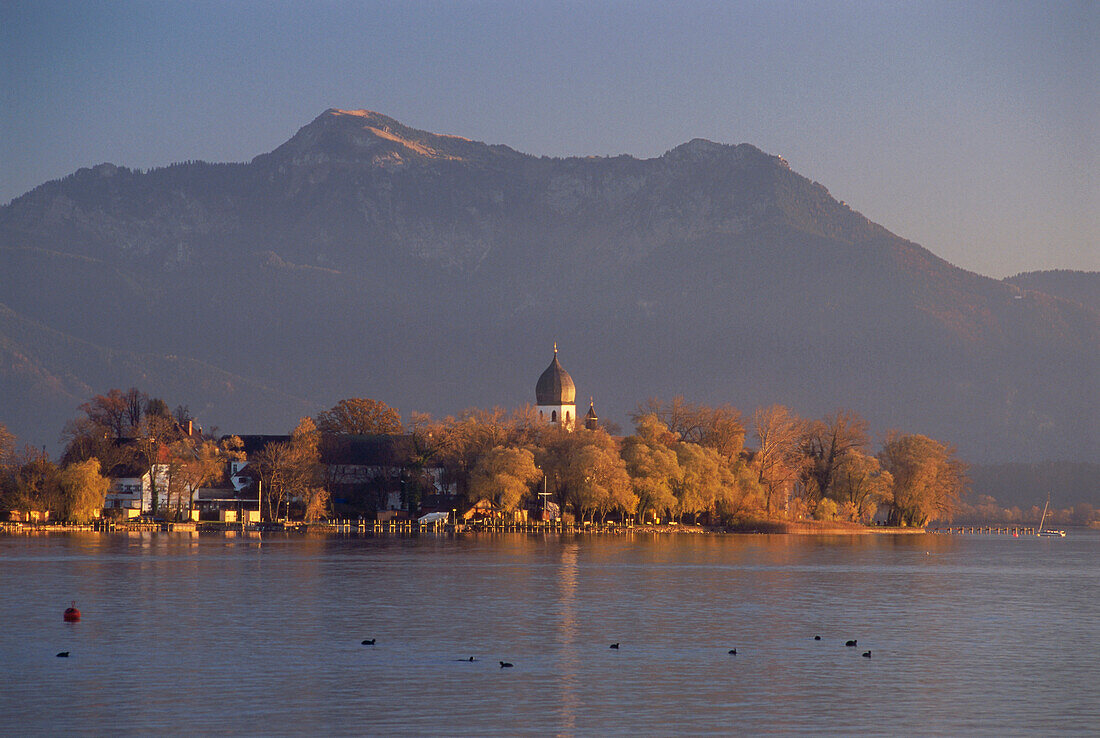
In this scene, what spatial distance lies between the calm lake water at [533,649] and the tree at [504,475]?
35.6 m

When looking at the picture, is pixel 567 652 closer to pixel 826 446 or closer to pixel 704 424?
pixel 704 424

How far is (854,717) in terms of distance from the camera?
3188 centimetres

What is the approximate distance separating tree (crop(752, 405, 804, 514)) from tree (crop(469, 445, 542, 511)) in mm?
28543

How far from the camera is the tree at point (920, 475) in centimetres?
14188

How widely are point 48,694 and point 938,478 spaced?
123474mm

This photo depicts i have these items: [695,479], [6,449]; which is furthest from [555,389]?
[6,449]

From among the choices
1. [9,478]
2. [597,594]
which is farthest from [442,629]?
[9,478]

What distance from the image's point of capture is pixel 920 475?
141 meters

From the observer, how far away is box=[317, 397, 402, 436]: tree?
160 m

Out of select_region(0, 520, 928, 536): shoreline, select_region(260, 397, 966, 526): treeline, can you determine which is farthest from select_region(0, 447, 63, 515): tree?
select_region(260, 397, 966, 526): treeline

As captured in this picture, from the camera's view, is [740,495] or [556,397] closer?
[740,495]

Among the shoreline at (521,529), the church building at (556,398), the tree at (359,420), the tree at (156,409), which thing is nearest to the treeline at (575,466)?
the tree at (156,409)

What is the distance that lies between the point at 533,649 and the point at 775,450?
98.3 meters

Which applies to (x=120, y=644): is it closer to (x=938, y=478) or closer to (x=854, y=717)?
(x=854, y=717)
